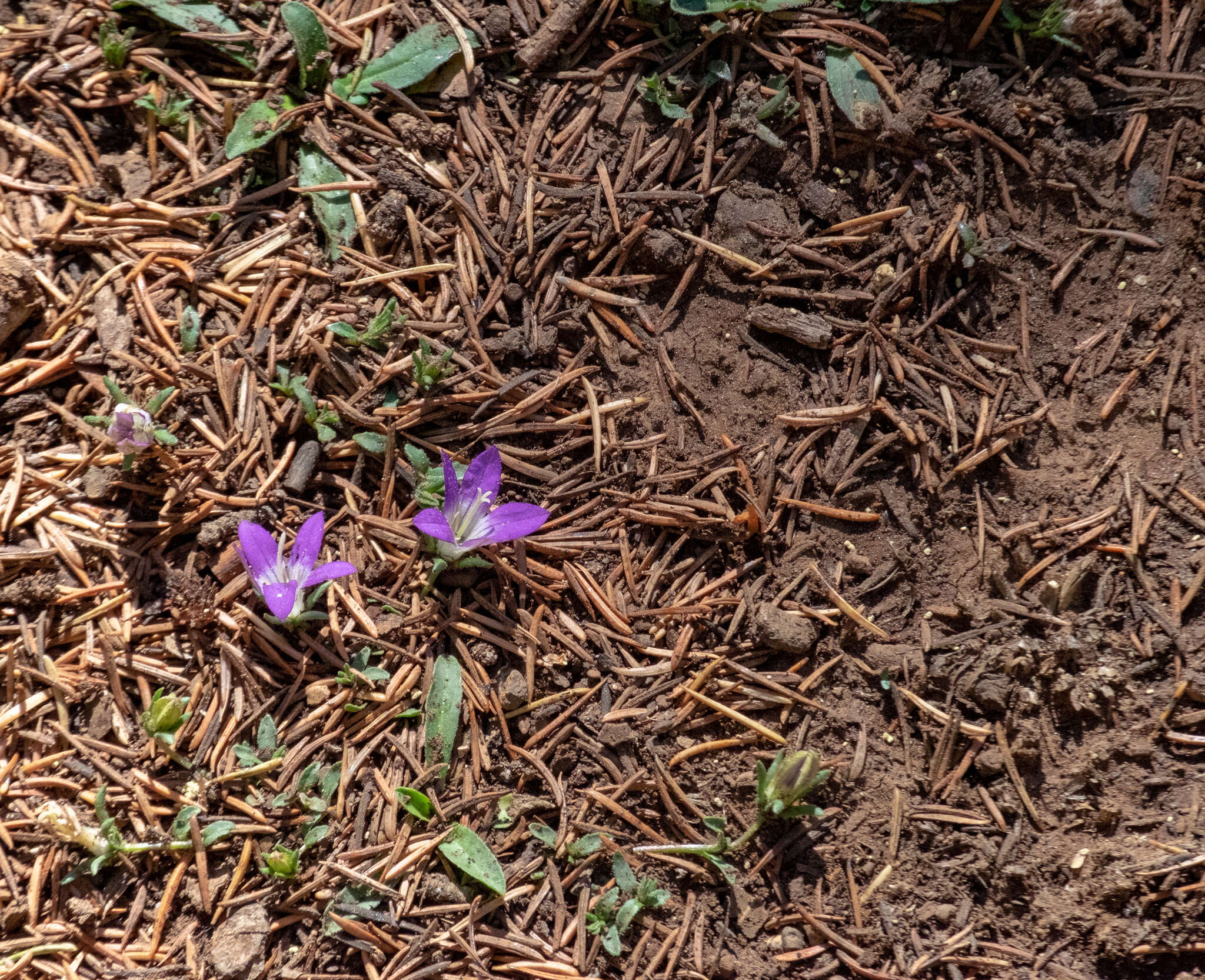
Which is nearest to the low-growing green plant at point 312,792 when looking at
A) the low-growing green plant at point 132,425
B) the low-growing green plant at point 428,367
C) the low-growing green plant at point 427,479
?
the low-growing green plant at point 427,479

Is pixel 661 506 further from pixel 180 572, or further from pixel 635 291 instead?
pixel 180 572

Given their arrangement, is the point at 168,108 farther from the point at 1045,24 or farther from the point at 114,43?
the point at 1045,24

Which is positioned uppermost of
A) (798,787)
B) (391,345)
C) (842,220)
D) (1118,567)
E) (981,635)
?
(842,220)

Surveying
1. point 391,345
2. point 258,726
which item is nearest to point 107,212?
point 391,345

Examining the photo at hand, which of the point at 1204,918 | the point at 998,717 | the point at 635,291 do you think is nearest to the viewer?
the point at 1204,918

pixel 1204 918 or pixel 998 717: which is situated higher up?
pixel 998 717

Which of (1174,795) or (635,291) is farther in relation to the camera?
(635,291)

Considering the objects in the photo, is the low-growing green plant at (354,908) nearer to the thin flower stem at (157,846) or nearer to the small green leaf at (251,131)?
the thin flower stem at (157,846)
